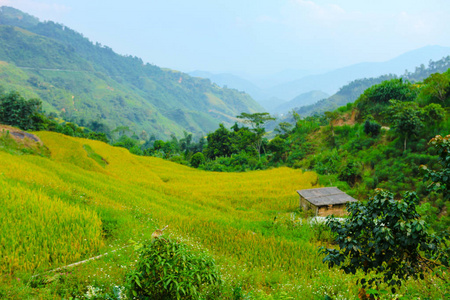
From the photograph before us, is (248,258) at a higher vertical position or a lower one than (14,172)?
lower

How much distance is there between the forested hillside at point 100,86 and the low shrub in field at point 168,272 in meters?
74.5

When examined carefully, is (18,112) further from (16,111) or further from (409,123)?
(409,123)

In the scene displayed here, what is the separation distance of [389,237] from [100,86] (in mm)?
134099

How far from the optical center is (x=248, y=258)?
5250mm

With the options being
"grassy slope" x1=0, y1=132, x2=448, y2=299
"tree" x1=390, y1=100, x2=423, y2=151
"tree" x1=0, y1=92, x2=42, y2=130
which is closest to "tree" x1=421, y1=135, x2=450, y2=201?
"grassy slope" x1=0, y1=132, x2=448, y2=299

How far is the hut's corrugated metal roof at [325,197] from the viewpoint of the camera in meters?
9.12

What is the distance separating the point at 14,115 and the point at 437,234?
30.1 metres

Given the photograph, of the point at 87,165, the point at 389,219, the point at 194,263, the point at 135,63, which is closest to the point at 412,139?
the point at 389,219

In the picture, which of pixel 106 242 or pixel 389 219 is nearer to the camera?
pixel 389 219

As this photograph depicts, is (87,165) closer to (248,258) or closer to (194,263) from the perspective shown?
(248,258)

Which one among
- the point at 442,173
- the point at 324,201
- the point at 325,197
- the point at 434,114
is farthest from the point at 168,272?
the point at 434,114

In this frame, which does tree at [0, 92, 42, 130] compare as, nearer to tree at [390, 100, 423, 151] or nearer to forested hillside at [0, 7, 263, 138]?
tree at [390, 100, 423, 151]

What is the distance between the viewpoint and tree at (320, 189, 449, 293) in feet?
7.82

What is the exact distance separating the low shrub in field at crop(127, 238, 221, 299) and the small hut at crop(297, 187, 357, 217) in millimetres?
7047
